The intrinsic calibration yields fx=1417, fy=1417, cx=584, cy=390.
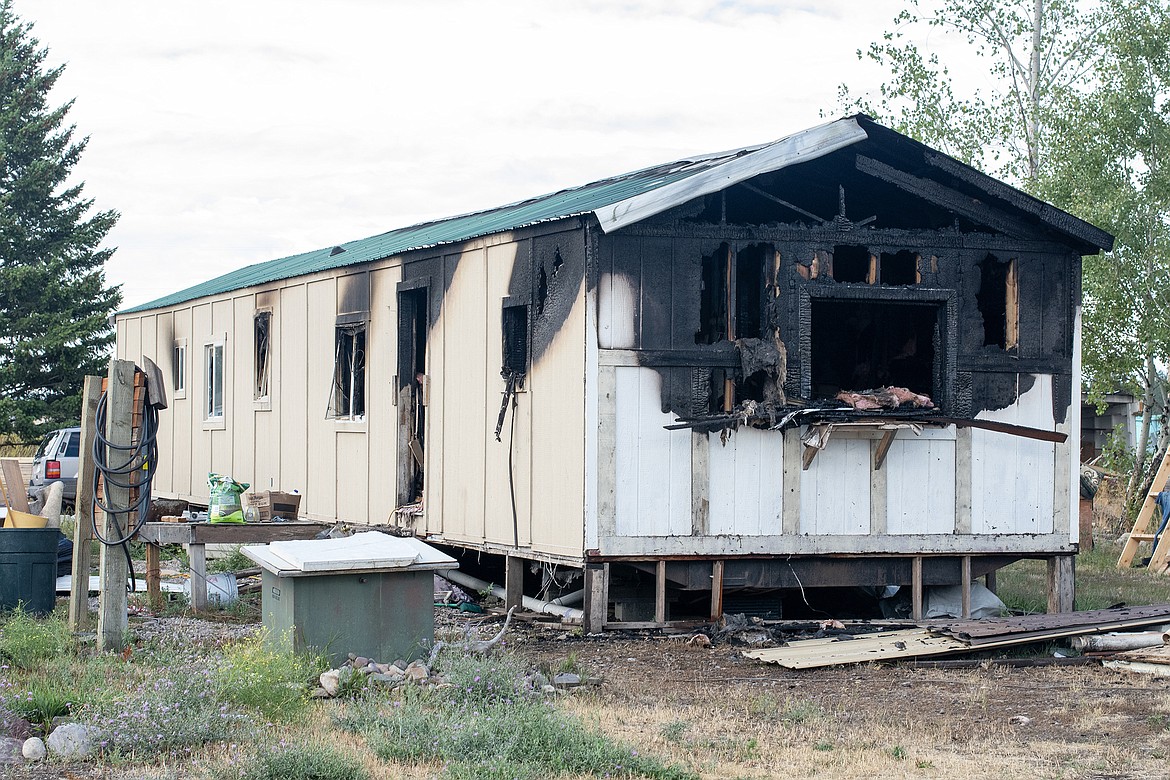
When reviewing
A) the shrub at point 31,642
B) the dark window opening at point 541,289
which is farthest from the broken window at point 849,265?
the shrub at point 31,642

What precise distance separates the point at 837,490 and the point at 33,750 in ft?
23.8

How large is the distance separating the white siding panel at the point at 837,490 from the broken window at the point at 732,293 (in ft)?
4.16

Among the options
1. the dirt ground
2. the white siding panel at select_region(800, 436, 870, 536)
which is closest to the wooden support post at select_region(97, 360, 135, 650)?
the dirt ground

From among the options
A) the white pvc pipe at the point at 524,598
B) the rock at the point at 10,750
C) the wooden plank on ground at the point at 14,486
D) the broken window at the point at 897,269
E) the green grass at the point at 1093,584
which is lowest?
the green grass at the point at 1093,584

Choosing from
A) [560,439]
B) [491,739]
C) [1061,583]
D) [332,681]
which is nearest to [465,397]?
[560,439]

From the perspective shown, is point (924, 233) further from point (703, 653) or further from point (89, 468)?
point (89, 468)

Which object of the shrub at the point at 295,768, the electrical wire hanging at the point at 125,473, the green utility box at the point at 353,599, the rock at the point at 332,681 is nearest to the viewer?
the shrub at the point at 295,768

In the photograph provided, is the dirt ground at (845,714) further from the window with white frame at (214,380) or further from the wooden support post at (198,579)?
the window with white frame at (214,380)

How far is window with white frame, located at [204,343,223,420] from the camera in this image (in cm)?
2075

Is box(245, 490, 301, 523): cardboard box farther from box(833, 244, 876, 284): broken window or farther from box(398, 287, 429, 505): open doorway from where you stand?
box(833, 244, 876, 284): broken window

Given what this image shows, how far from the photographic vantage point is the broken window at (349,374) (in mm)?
16406

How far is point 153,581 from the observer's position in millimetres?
13727

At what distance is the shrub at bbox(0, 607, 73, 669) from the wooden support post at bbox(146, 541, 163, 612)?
2.19 metres

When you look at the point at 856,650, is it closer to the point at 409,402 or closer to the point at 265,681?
the point at 265,681
